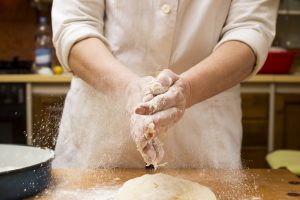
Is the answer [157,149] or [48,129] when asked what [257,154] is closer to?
[48,129]

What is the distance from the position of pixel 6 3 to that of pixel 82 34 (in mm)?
2024

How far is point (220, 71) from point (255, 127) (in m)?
1.58

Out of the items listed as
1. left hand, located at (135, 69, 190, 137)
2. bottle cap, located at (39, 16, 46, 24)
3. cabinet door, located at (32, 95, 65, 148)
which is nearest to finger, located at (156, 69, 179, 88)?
left hand, located at (135, 69, 190, 137)

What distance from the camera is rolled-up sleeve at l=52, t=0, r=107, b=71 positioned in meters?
1.08

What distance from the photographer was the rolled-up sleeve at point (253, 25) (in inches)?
42.8

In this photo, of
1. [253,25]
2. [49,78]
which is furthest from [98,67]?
[49,78]

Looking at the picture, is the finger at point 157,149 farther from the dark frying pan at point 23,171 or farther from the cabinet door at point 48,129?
the cabinet door at point 48,129

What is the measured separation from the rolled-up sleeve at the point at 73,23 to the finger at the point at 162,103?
33cm

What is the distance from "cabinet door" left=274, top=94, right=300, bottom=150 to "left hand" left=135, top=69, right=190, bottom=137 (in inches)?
69.4

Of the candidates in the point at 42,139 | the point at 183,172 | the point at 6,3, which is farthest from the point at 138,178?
the point at 6,3

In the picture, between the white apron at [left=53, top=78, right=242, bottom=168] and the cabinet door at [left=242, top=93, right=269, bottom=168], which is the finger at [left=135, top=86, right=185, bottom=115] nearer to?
the white apron at [left=53, top=78, right=242, bottom=168]

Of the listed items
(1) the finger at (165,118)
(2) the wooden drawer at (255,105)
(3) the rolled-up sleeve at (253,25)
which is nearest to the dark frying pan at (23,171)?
(1) the finger at (165,118)

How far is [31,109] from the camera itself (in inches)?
95.5

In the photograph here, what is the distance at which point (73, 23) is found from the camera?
1107 millimetres
